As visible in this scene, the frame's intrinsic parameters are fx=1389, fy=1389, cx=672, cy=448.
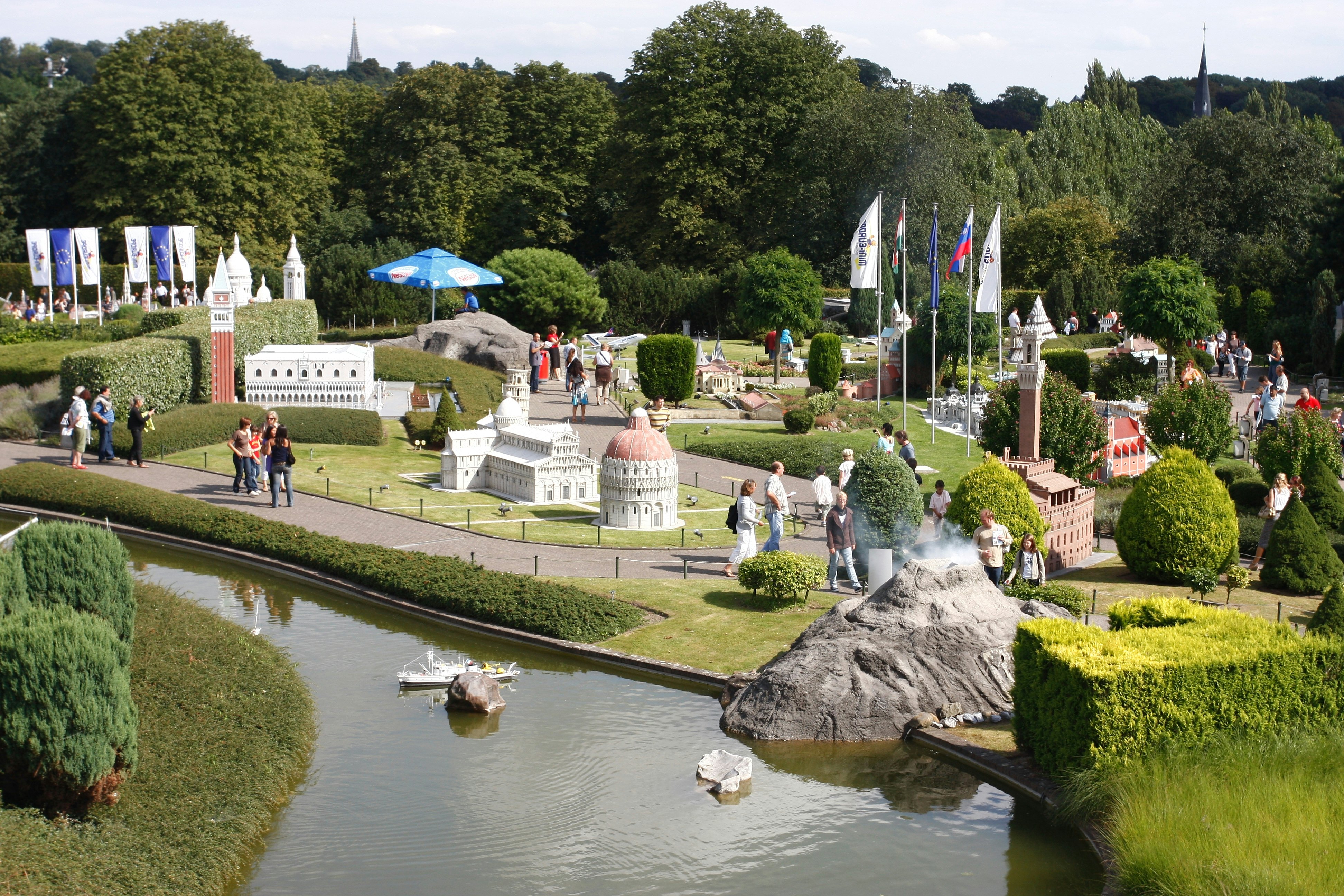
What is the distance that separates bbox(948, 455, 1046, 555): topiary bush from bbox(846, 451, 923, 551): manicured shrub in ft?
2.20

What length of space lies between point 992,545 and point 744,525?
405 cm

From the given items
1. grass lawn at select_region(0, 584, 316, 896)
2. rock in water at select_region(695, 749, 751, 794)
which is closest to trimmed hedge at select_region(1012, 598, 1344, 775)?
rock in water at select_region(695, 749, 751, 794)

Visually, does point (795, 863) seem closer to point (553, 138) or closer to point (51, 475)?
point (51, 475)

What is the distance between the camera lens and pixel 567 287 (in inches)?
1884

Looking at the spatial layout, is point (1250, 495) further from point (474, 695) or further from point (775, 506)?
point (474, 695)

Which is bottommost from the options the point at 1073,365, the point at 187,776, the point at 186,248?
the point at 187,776

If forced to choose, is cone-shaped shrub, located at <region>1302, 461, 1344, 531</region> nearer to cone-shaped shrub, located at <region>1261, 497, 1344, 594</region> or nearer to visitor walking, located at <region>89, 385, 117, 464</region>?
cone-shaped shrub, located at <region>1261, 497, 1344, 594</region>

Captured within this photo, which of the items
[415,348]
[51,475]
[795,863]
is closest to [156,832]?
[795,863]

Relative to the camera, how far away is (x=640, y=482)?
24.6 meters

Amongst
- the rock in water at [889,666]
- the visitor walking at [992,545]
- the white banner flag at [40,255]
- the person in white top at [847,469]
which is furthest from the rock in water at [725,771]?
the white banner flag at [40,255]

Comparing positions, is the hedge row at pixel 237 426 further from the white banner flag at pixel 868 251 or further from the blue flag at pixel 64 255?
the blue flag at pixel 64 255

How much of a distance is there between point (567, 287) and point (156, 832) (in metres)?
36.6

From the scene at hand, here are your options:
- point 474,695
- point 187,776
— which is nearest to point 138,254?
point 474,695

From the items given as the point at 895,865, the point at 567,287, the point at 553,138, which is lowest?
the point at 895,865
